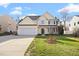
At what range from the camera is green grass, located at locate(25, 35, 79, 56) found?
5.64 meters

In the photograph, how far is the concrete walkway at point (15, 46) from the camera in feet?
18.5

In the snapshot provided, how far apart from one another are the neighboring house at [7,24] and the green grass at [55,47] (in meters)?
0.45

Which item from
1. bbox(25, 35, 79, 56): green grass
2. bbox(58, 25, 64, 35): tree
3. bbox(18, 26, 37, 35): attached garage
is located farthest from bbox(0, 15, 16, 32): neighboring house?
bbox(58, 25, 64, 35): tree

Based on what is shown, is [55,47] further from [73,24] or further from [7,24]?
[7,24]

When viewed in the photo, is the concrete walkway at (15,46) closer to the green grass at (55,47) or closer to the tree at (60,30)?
the green grass at (55,47)

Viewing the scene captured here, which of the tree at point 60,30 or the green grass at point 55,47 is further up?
the tree at point 60,30

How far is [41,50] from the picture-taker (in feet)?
18.6

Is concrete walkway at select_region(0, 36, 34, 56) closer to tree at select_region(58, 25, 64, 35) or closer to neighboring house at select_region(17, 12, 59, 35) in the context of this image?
neighboring house at select_region(17, 12, 59, 35)

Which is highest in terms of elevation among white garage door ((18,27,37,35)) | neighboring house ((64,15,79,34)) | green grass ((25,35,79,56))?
neighboring house ((64,15,79,34))

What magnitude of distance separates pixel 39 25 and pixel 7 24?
1.82ft

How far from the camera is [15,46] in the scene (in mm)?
5703

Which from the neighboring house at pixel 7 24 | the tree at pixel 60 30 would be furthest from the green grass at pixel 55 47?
the neighboring house at pixel 7 24

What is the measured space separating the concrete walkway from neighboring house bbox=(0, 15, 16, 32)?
157 mm

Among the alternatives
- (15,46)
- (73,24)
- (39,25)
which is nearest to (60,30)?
(73,24)
